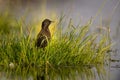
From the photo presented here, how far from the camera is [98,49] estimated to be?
10.2 meters

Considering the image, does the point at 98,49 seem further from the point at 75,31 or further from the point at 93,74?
the point at 93,74

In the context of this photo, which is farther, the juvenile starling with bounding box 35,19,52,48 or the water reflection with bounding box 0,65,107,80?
the juvenile starling with bounding box 35,19,52,48

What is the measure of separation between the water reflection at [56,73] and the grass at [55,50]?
0.13 metres

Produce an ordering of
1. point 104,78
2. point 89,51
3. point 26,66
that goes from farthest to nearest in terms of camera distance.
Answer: point 89,51, point 26,66, point 104,78

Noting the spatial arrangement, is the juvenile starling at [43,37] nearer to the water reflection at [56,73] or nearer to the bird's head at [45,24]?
the bird's head at [45,24]

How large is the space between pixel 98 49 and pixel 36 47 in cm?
128

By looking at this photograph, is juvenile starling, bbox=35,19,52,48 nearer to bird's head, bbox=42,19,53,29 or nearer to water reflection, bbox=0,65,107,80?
bird's head, bbox=42,19,53,29

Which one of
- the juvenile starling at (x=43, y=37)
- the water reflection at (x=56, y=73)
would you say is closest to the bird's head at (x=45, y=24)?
the juvenile starling at (x=43, y=37)

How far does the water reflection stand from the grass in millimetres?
130

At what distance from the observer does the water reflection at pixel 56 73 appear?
8.12 meters

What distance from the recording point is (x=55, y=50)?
9.68 m

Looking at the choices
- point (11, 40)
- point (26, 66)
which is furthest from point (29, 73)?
point (11, 40)

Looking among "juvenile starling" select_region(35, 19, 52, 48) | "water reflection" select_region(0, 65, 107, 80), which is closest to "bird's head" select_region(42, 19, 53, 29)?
"juvenile starling" select_region(35, 19, 52, 48)

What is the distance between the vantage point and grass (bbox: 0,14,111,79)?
9395 mm
